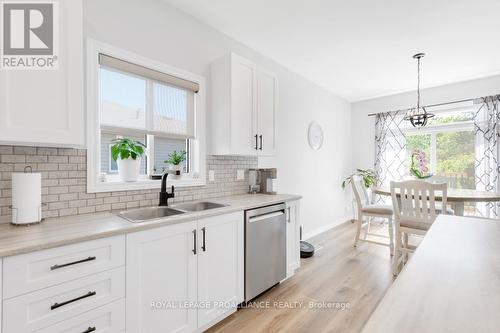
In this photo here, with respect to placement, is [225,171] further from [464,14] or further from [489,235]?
[464,14]

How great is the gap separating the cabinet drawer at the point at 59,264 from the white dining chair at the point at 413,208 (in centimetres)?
279

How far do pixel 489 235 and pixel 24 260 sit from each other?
1998 mm

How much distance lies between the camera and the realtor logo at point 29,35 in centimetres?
119

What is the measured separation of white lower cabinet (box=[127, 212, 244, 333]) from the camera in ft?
4.56

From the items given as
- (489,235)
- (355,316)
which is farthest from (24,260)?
(355,316)

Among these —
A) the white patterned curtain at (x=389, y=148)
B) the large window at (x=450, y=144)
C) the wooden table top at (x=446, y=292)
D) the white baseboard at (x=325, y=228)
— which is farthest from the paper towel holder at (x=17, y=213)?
the white patterned curtain at (x=389, y=148)

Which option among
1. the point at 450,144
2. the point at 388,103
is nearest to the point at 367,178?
the point at 450,144

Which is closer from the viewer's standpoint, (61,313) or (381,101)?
(61,313)

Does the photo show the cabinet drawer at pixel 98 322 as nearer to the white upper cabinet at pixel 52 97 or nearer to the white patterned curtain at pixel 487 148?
the white upper cabinet at pixel 52 97

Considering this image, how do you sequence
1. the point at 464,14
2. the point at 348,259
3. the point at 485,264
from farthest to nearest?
1. the point at 348,259
2. the point at 464,14
3. the point at 485,264

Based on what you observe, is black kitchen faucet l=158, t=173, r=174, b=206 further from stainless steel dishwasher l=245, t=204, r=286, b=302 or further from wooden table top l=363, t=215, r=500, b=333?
wooden table top l=363, t=215, r=500, b=333

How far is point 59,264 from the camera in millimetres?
1112

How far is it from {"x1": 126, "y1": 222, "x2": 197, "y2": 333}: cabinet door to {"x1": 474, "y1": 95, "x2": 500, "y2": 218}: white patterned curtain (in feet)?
14.9

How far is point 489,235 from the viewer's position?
1.10 meters
